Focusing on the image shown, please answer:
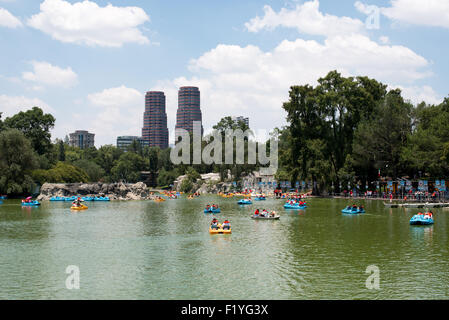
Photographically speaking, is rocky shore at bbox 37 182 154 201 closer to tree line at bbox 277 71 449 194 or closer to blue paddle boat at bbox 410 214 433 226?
tree line at bbox 277 71 449 194

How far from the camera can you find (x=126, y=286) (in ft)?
84.4

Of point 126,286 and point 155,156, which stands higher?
point 155,156

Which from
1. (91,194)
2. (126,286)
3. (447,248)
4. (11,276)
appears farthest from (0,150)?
(447,248)

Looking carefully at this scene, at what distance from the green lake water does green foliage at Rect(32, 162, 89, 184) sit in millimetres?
63268

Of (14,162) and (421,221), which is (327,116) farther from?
(14,162)

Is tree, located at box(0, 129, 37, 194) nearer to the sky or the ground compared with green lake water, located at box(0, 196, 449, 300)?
nearer to the sky

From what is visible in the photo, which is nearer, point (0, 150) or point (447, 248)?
point (447, 248)

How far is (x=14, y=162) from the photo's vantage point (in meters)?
107

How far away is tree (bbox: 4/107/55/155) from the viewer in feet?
442

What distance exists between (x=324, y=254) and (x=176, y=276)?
13.0 m

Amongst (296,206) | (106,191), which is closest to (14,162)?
(106,191)

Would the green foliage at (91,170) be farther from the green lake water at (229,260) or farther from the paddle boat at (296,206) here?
the green lake water at (229,260)

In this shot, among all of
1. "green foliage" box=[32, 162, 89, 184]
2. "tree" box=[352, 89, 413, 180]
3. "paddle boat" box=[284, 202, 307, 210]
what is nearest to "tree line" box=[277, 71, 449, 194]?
"tree" box=[352, 89, 413, 180]
